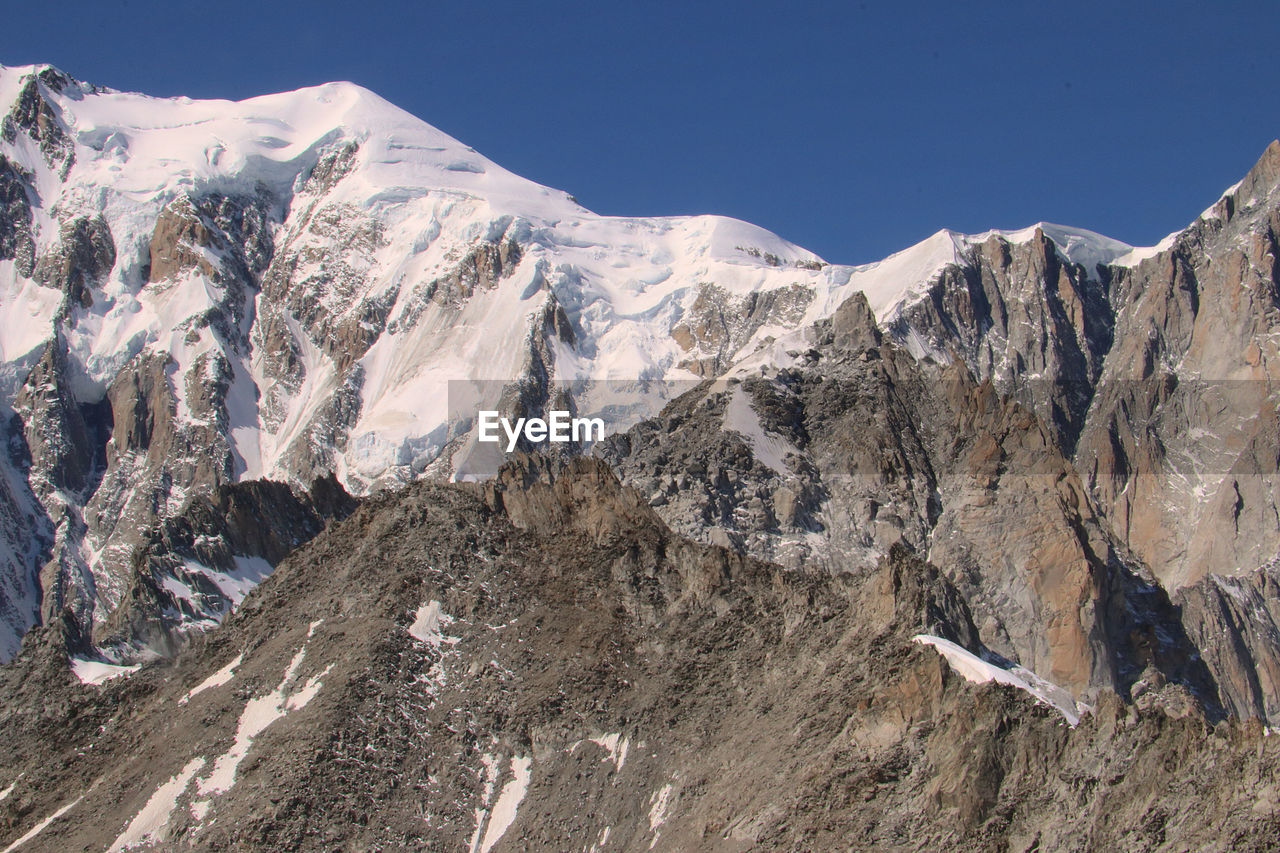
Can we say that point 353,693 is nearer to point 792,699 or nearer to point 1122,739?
point 792,699

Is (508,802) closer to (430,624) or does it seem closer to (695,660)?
(695,660)

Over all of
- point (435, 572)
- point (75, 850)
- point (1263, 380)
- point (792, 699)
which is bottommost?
point (75, 850)

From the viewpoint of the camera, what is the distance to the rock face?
2596 inches

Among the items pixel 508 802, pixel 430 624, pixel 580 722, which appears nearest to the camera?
pixel 508 802

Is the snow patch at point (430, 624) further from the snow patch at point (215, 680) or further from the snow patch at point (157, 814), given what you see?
the snow patch at point (157, 814)

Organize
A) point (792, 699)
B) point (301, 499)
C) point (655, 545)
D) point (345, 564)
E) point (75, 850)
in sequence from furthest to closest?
point (301, 499), point (345, 564), point (655, 545), point (75, 850), point (792, 699)

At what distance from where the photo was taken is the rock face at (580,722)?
65938mm

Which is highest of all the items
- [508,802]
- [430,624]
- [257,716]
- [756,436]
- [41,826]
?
[756,436]

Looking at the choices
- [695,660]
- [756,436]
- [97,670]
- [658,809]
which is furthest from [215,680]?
[756,436]

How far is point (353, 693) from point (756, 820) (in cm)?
2726

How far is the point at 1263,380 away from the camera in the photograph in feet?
636

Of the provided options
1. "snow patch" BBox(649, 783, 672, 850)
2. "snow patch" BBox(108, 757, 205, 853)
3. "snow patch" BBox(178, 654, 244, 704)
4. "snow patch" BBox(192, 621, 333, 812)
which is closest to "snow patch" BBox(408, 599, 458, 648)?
"snow patch" BBox(192, 621, 333, 812)

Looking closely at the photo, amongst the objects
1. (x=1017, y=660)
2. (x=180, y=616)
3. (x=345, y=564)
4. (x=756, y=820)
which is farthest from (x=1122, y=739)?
(x=180, y=616)

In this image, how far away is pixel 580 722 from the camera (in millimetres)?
89188
